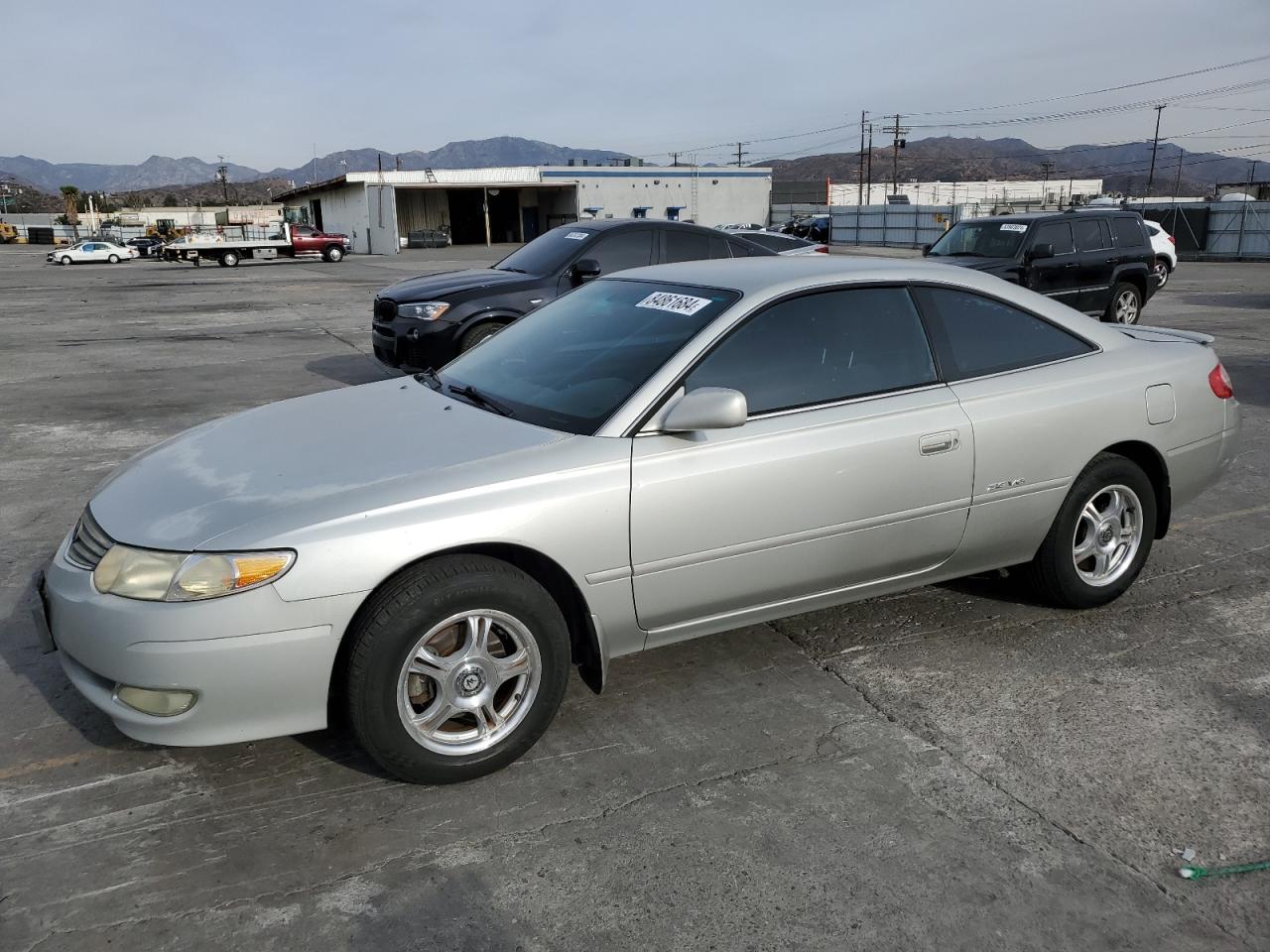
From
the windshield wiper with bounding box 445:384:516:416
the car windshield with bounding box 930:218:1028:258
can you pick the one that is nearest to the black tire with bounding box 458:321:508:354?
the windshield wiper with bounding box 445:384:516:416

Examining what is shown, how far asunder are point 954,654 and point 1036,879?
139 centimetres

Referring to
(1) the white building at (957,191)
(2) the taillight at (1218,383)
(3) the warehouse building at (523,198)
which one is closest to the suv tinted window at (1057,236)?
(2) the taillight at (1218,383)

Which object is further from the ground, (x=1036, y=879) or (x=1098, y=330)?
(x=1098, y=330)

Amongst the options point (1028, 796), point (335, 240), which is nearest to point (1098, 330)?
point (1028, 796)

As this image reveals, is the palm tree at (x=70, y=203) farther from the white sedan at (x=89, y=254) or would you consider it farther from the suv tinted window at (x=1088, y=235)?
the suv tinted window at (x=1088, y=235)

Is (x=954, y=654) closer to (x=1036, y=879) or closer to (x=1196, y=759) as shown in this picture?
(x=1196, y=759)

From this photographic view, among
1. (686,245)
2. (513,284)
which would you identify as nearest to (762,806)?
(513,284)

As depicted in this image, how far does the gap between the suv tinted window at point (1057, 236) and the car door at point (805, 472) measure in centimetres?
970

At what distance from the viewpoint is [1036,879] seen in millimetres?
2590

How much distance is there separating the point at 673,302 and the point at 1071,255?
10.6 meters

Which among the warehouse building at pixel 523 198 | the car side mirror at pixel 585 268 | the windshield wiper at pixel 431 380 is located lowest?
the windshield wiper at pixel 431 380

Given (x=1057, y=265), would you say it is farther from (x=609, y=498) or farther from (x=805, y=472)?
(x=609, y=498)

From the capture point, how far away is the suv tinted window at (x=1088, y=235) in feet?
41.7

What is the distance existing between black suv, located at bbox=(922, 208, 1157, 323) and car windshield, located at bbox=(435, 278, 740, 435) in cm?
915
